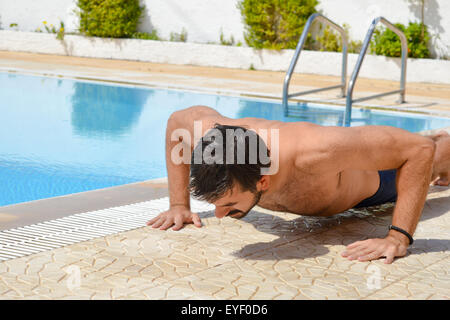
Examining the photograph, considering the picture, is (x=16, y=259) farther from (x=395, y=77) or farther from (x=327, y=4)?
(x=327, y=4)

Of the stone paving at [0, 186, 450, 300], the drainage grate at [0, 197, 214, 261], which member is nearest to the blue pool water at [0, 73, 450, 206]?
the drainage grate at [0, 197, 214, 261]

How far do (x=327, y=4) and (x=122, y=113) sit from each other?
6.72 m

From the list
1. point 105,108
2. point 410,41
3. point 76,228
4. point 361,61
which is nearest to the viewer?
point 76,228

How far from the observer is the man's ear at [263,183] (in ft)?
8.48

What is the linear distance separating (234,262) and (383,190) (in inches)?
44.7

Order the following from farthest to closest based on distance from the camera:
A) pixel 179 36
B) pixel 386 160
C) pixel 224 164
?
pixel 179 36 < pixel 386 160 < pixel 224 164

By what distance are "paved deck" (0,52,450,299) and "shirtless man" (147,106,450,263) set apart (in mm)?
149

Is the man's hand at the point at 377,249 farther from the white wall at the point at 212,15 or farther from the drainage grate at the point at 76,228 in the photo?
the white wall at the point at 212,15

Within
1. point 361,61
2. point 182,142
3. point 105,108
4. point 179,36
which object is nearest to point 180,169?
point 182,142

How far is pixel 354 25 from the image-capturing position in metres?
13.6

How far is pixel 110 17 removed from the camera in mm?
15914
